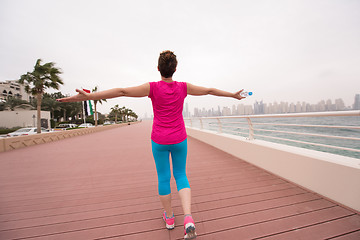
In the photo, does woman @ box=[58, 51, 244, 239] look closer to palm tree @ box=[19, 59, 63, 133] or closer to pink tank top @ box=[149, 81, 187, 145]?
pink tank top @ box=[149, 81, 187, 145]

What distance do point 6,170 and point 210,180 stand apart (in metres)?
5.06

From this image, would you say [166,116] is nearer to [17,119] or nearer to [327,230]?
[327,230]

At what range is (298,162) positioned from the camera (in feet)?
8.24

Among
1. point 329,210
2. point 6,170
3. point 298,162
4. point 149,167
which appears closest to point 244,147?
point 298,162

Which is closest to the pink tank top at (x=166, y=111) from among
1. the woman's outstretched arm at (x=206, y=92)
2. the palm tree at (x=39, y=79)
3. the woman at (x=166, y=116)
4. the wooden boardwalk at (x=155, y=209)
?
the woman at (x=166, y=116)

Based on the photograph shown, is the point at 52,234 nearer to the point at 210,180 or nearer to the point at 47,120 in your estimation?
the point at 210,180

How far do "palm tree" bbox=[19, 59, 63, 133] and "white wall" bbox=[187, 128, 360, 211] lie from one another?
16.1m

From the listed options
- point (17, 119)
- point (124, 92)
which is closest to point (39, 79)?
point (124, 92)

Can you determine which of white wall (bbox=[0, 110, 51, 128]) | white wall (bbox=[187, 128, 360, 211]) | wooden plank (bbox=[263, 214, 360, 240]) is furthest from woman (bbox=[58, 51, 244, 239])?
white wall (bbox=[0, 110, 51, 128])

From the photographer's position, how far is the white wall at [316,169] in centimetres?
190

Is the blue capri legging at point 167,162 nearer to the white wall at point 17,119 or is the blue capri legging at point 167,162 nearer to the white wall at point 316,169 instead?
the white wall at point 316,169

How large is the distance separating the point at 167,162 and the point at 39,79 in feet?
53.3

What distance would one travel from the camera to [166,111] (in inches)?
59.4

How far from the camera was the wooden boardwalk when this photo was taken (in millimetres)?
1652
